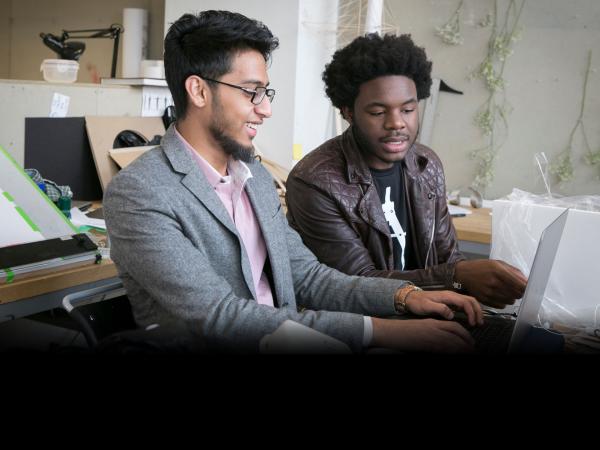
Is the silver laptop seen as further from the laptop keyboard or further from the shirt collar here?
the shirt collar

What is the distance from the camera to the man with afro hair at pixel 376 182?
1.98m

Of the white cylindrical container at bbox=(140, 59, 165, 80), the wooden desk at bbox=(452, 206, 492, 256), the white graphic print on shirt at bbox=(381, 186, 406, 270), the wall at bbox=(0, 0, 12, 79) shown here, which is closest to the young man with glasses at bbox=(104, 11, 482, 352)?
the white graphic print on shirt at bbox=(381, 186, 406, 270)

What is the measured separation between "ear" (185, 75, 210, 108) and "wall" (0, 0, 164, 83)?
142 inches

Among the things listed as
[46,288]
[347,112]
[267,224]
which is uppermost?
[347,112]

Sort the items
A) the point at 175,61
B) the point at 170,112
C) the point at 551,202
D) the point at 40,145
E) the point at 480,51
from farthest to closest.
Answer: the point at 480,51
the point at 170,112
the point at 40,145
the point at 551,202
the point at 175,61

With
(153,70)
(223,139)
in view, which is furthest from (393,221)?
(153,70)

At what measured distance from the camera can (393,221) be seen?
6.80ft

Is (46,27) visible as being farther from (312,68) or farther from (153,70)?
(312,68)

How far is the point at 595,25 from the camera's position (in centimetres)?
342

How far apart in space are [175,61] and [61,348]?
52.9 inches

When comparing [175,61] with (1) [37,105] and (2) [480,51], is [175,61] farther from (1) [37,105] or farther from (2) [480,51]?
(2) [480,51]

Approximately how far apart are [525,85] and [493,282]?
2.18 m

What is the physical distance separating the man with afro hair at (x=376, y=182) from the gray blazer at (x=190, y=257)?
33 cm

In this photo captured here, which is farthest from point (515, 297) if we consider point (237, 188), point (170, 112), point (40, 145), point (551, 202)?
point (170, 112)
